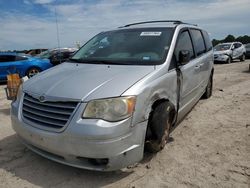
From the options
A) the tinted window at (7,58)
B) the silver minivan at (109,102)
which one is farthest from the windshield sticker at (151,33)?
the tinted window at (7,58)

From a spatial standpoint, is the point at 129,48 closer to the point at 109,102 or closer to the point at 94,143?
the point at 109,102

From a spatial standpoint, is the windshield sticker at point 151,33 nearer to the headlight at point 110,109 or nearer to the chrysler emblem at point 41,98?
the headlight at point 110,109

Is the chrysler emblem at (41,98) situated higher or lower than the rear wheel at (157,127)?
higher

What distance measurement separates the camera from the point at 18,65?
12.4 meters

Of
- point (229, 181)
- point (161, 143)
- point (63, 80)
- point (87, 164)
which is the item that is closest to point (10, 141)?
point (63, 80)

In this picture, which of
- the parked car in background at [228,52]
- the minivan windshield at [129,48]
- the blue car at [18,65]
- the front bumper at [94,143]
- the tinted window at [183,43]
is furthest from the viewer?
the parked car in background at [228,52]

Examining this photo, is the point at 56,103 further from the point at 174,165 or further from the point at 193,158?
the point at 193,158

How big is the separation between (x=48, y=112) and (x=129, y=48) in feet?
5.49

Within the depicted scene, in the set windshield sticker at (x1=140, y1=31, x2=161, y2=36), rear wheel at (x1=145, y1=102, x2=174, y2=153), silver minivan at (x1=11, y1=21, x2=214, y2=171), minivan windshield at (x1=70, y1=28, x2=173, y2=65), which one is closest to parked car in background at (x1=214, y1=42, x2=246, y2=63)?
silver minivan at (x1=11, y1=21, x2=214, y2=171)

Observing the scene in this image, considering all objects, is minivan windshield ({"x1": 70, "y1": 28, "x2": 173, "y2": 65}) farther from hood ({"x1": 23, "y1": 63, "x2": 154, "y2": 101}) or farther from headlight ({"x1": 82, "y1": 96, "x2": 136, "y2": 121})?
headlight ({"x1": 82, "y1": 96, "x2": 136, "y2": 121})

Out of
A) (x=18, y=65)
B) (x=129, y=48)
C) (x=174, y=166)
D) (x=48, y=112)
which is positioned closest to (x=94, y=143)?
(x=48, y=112)

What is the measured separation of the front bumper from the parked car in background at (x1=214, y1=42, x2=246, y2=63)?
1699cm

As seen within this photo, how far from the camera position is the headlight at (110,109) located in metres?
2.88

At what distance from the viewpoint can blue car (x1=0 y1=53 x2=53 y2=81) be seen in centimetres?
1208
